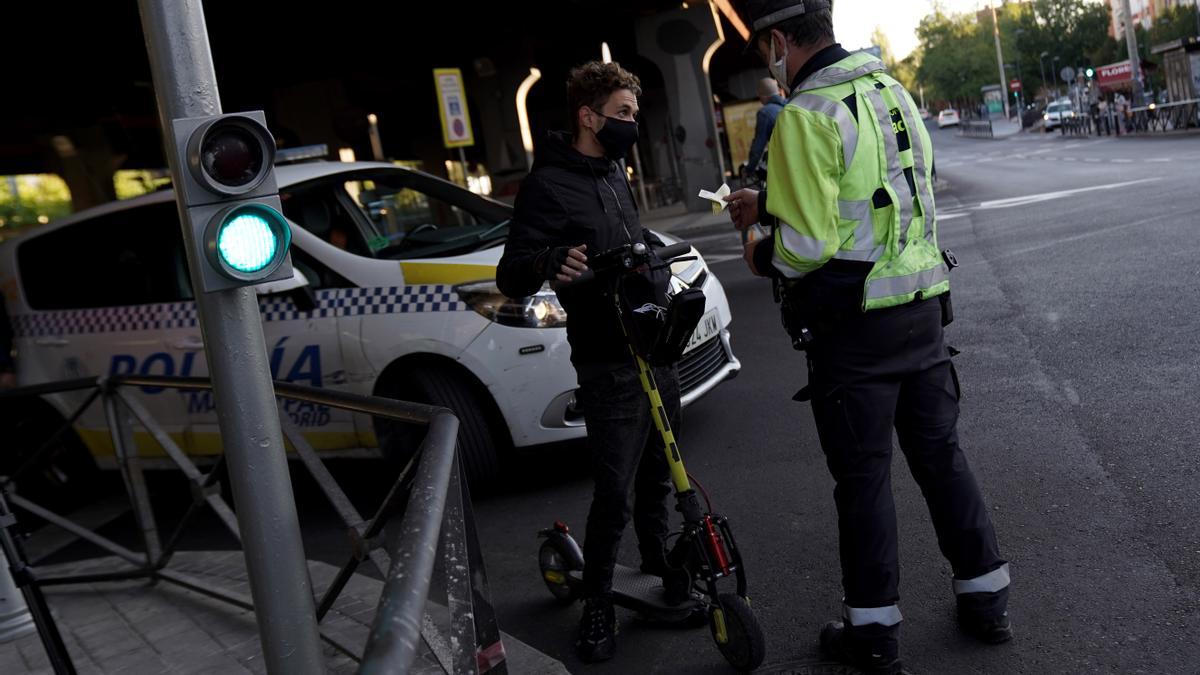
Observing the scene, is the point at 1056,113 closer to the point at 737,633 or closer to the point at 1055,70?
the point at 1055,70

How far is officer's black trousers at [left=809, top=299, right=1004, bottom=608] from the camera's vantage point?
3.44m

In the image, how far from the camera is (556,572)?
4398 millimetres

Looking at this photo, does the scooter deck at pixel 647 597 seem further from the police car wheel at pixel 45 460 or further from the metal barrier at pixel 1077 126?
the metal barrier at pixel 1077 126

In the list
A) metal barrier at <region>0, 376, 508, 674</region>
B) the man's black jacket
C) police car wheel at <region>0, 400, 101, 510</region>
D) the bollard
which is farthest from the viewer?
police car wheel at <region>0, 400, 101, 510</region>

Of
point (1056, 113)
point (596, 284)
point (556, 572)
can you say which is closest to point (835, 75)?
point (596, 284)

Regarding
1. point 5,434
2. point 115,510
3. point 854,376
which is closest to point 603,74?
point 854,376

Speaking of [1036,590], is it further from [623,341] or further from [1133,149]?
[1133,149]

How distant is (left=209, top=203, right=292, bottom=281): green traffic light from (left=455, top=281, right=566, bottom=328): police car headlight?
271 centimetres

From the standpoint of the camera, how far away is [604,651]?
390 cm

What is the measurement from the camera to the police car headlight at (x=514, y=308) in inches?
222

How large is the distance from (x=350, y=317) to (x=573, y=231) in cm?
239

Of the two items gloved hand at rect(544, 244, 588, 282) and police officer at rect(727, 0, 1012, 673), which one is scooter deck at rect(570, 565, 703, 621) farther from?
gloved hand at rect(544, 244, 588, 282)

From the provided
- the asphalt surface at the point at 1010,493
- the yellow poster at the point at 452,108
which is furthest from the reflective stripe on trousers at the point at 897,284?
the yellow poster at the point at 452,108

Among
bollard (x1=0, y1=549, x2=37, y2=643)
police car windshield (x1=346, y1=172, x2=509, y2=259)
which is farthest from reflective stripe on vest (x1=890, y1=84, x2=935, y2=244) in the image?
bollard (x1=0, y1=549, x2=37, y2=643)
